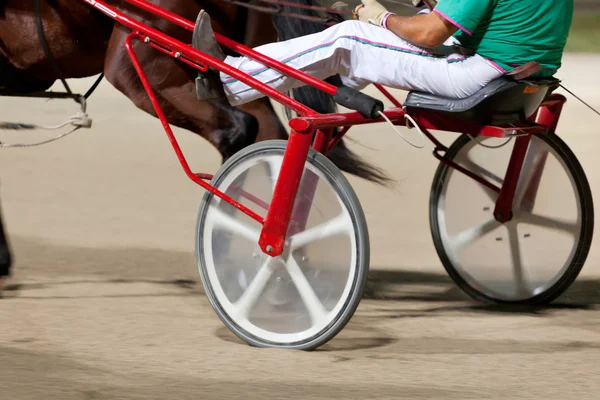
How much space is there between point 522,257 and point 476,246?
18 cm

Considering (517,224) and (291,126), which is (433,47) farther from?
(517,224)

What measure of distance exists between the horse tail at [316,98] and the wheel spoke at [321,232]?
1.03 m

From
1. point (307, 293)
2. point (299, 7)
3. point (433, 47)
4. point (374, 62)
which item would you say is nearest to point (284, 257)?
point (307, 293)

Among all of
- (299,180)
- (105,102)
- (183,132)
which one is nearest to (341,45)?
(299,180)

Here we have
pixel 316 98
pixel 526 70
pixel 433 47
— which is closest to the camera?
pixel 526 70

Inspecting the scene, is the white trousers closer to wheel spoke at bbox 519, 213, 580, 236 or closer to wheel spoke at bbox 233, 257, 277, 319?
wheel spoke at bbox 233, 257, 277, 319

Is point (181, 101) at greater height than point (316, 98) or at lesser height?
lesser

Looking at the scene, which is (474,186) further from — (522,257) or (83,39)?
(83,39)

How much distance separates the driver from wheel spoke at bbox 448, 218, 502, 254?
79 cm

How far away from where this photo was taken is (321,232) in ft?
10.5

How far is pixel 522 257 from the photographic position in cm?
387

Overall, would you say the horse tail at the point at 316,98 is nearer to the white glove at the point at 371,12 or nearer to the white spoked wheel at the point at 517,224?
the white spoked wheel at the point at 517,224

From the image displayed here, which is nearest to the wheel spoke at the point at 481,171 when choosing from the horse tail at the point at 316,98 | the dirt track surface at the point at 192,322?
the horse tail at the point at 316,98

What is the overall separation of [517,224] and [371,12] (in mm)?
1056
